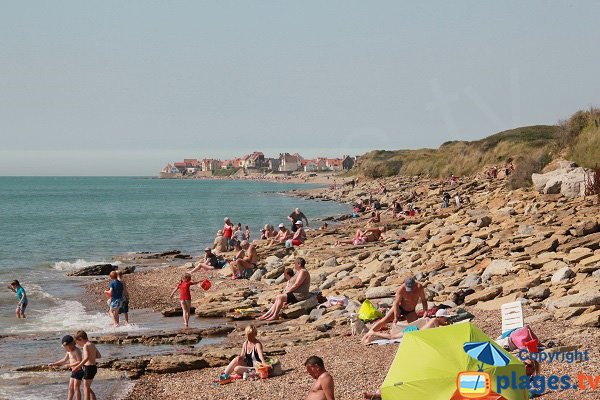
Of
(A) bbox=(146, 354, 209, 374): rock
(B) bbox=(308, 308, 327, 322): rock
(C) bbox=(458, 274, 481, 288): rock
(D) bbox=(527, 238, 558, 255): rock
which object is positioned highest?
(D) bbox=(527, 238, 558, 255): rock

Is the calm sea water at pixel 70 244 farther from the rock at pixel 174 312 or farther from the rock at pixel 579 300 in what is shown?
the rock at pixel 579 300

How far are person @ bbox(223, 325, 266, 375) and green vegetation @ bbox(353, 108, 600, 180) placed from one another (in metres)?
18.8

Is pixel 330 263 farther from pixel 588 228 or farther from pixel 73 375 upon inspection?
pixel 73 375

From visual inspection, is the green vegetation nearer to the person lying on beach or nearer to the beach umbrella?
the person lying on beach

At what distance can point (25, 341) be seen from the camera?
55.3ft

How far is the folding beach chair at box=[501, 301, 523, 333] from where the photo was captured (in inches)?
452

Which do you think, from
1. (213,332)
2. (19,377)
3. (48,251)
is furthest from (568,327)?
(48,251)

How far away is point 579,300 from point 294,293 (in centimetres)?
696

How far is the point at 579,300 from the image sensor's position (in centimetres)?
1263

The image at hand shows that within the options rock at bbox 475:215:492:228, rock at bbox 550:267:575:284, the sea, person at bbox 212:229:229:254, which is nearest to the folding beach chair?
rock at bbox 550:267:575:284

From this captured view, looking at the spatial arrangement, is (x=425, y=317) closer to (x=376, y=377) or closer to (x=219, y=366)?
(x=376, y=377)

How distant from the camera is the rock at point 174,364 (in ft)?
43.3

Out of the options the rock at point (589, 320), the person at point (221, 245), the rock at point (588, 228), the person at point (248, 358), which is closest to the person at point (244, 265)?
the person at point (221, 245)

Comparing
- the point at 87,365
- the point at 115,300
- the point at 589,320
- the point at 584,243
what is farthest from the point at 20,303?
the point at 589,320
